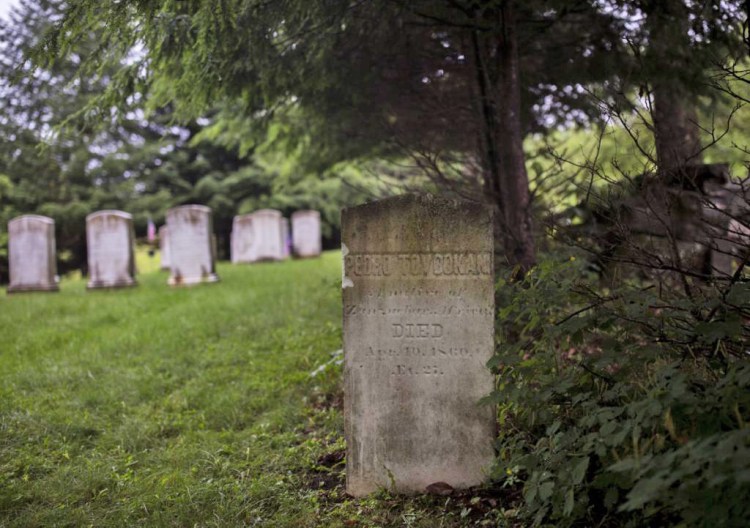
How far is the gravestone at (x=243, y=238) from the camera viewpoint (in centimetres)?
1702

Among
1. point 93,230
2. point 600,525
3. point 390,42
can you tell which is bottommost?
point 600,525

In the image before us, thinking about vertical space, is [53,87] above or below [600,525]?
above

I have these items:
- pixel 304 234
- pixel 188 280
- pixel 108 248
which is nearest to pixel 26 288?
pixel 108 248

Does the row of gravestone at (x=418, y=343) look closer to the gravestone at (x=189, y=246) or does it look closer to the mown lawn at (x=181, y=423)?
the mown lawn at (x=181, y=423)

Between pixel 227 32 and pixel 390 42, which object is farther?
pixel 390 42

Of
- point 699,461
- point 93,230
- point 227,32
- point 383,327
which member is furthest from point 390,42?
point 93,230

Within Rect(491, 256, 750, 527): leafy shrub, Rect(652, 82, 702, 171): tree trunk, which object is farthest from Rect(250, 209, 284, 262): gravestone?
Rect(491, 256, 750, 527): leafy shrub

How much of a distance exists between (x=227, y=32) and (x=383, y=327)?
9.38 ft

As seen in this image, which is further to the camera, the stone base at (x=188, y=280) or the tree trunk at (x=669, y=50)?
the stone base at (x=188, y=280)

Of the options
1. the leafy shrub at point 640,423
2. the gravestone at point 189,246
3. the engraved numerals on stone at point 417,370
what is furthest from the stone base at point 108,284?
the leafy shrub at point 640,423

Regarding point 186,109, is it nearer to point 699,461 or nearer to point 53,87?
point 699,461

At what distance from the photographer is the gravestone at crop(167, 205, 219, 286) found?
11711mm

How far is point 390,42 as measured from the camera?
5.88 m

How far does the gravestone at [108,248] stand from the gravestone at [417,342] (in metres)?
9.67
